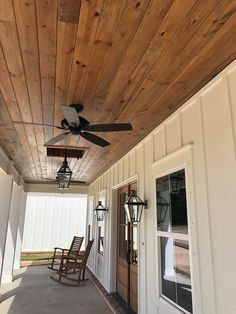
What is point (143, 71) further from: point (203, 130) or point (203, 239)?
point (203, 239)

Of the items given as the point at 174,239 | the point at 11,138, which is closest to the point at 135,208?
the point at 174,239

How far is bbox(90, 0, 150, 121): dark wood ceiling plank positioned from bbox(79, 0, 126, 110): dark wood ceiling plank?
3cm

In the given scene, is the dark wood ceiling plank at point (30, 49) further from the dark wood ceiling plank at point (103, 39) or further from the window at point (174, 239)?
the window at point (174, 239)

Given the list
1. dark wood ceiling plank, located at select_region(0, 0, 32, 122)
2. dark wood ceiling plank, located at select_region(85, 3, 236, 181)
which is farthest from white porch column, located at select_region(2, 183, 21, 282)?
dark wood ceiling plank, located at select_region(85, 3, 236, 181)

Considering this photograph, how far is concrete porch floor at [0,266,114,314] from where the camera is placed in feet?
13.6

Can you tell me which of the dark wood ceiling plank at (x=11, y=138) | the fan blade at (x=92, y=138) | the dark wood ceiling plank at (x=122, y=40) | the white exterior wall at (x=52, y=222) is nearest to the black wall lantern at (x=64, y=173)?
the dark wood ceiling plank at (x=11, y=138)

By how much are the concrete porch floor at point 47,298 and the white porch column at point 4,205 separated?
753 mm

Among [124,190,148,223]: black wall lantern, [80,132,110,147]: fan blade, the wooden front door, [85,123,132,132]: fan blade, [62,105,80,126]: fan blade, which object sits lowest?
the wooden front door

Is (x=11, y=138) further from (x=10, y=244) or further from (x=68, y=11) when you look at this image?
(x=10, y=244)

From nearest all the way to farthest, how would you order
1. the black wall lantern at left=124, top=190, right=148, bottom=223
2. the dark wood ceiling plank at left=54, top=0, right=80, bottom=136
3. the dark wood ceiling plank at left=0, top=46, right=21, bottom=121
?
1. the dark wood ceiling plank at left=54, top=0, right=80, bottom=136
2. the dark wood ceiling plank at left=0, top=46, right=21, bottom=121
3. the black wall lantern at left=124, top=190, right=148, bottom=223

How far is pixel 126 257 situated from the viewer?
Result: 4.55m

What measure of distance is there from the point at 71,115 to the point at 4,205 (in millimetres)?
3397

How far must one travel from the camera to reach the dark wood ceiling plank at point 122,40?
1.44 meters

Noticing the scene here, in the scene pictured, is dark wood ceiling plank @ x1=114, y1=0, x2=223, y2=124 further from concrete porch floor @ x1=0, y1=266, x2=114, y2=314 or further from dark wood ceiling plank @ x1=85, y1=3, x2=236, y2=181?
concrete porch floor @ x1=0, y1=266, x2=114, y2=314
